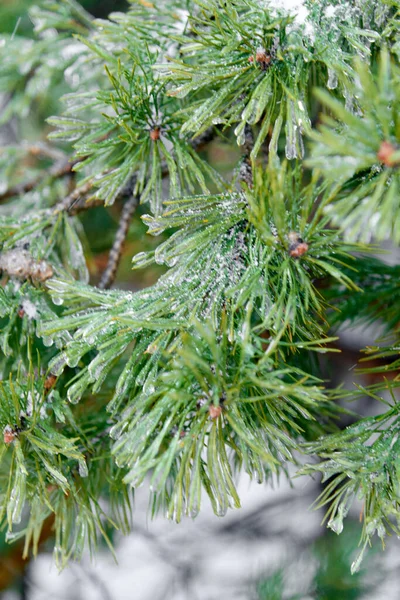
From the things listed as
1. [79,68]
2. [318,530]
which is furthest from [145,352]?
[318,530]

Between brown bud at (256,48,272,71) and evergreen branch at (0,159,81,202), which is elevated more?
brown bud at (256,48,272,71)

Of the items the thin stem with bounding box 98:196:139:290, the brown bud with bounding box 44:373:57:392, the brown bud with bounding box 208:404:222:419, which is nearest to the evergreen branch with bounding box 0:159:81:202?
the thin stem with bounding box 98:196:139:290

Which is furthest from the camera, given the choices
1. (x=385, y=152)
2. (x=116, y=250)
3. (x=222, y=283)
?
(x=116, y=250)

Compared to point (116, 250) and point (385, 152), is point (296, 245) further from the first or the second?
point (116, 250)

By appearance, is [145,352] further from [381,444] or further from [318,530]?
[318,530]

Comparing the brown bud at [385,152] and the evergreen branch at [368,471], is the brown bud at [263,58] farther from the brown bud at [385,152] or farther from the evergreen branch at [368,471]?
the evergreen branch at [368,471]

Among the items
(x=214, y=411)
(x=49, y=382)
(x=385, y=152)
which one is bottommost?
(x=49, y=382)

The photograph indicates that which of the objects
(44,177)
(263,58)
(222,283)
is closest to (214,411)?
(222,283)

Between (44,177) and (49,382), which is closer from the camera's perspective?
(49,382)

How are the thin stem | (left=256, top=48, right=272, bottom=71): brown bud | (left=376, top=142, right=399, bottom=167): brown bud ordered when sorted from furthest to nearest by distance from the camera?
the thin stem, (left=256, top=48, right=272, bottom=71): brown bud, (left=376, top=142, right=399, bottom=167): brown bud

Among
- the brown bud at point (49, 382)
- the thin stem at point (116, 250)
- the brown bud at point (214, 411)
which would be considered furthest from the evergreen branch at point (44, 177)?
the brown bud at point (214, 411)

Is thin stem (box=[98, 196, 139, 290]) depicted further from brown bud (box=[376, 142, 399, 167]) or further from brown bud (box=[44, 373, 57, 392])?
brown bud (box=[376, 142, 399, 167])
